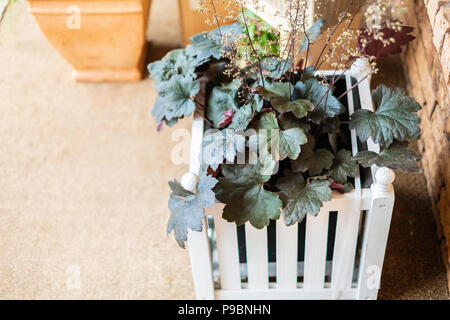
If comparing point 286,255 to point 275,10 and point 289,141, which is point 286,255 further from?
point 275,10

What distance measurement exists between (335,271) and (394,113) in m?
0.45

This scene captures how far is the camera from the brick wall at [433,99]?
1.61 metres

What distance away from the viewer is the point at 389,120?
4.21ft

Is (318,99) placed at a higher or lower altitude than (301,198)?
higher

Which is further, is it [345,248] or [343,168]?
[345,248]

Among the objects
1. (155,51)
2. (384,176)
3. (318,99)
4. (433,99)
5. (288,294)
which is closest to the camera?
(384,176)

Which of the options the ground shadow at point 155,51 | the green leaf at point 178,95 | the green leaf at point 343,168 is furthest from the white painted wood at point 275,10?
the ground shadow at point 155,51

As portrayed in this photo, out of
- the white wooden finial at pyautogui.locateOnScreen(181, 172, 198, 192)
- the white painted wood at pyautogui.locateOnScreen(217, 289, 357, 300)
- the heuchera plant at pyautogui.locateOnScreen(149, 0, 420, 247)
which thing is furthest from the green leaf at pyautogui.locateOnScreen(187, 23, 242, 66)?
the white painted wood at pyautogui.locateOnScreen(217, 289, 357, 300)

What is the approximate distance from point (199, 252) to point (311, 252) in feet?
0.93

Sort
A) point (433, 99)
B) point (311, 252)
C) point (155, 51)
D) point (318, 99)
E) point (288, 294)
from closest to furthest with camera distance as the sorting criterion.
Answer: point (318, 99)
point (311, 252)
point (288, 294)
point (433, 99)
point (155, 51)

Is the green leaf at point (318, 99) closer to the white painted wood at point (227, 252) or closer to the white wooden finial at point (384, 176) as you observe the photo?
the white wooden finial at point (384, 176)

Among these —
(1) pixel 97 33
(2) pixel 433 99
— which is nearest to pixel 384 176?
(2) pixel 433 99
